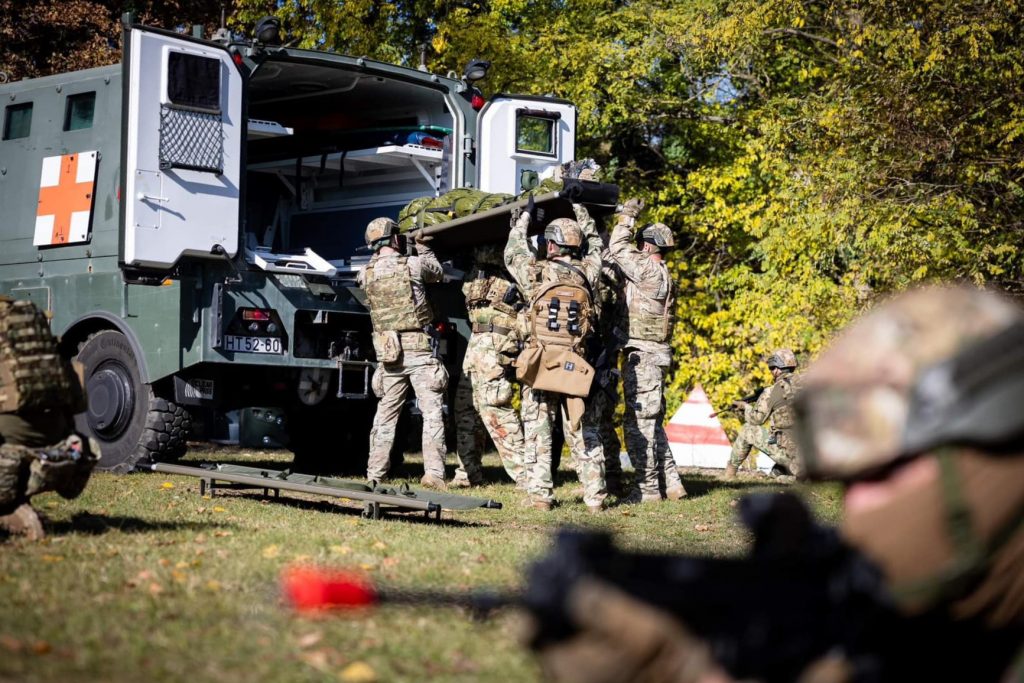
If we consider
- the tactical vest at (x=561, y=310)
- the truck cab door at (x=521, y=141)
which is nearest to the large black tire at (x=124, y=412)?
the tactical vest at (x=561, y=310)

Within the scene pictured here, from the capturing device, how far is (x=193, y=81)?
930 centimetres

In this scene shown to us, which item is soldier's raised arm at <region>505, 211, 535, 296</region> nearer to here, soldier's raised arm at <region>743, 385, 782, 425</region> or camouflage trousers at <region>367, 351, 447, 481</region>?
camouflage trousers at <region>367, 351, 447, 481</region>

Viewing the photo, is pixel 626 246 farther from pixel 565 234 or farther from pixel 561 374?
pixel 561 374

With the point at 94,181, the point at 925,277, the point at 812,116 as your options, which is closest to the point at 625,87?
the point at 812,116

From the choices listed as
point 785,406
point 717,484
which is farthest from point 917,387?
point 785,406

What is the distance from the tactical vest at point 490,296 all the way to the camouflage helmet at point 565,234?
1053 mm

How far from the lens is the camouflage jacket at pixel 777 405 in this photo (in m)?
13.0

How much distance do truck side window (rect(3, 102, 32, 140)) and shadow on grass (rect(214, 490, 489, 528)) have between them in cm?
393

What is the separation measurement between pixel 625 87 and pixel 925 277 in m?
6.26

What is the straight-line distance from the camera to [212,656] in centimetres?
409

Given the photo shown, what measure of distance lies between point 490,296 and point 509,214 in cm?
80

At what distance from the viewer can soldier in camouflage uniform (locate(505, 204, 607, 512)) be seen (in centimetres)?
907

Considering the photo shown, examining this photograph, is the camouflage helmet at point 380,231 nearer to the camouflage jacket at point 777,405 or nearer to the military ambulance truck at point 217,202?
the military ambulance truck at point 217,202

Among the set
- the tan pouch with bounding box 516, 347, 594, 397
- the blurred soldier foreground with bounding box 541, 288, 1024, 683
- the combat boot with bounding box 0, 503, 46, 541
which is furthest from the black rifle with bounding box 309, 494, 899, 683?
the tan pouch with bounding box 516, 347, 594, 397
